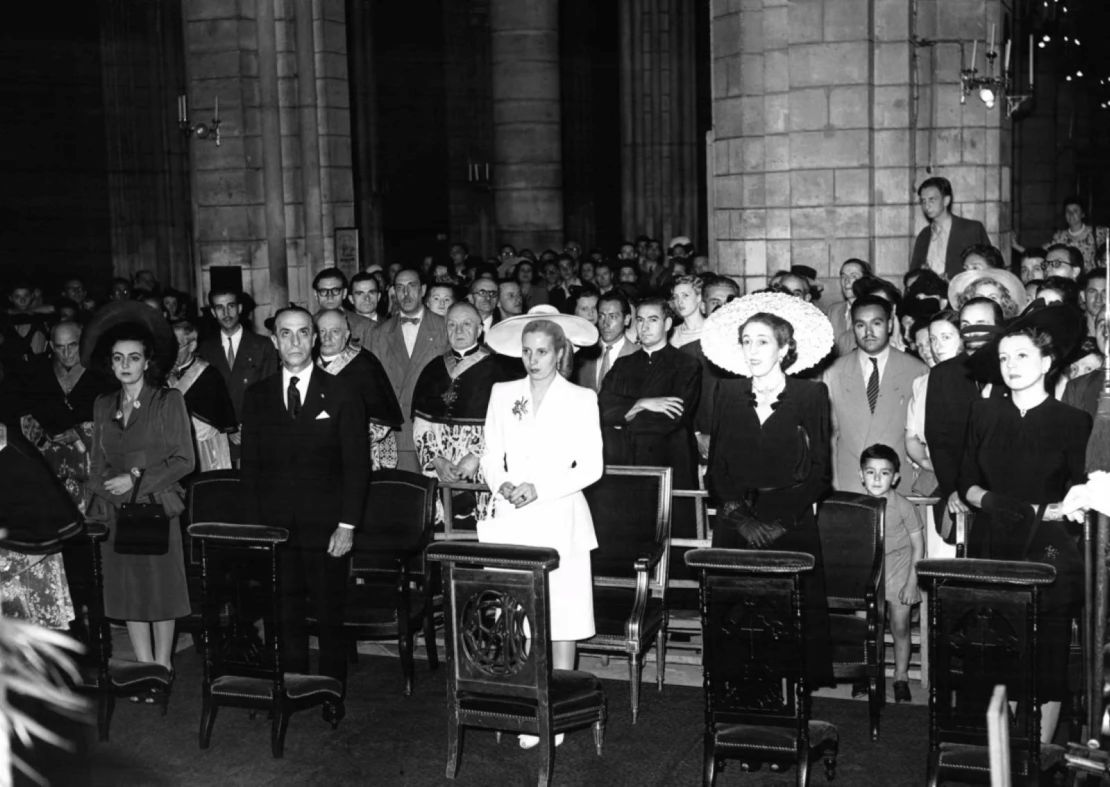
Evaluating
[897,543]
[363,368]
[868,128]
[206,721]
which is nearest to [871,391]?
[897,543]

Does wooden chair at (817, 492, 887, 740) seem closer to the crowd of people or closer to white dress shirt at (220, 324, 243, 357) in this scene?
the crowd of people

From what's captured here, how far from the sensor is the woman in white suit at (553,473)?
20.3ft

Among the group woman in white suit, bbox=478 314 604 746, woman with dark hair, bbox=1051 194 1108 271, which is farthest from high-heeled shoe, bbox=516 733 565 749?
woman with dark hair, bbox=1051 194 1108 271

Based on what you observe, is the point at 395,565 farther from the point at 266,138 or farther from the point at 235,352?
the point at 266,138

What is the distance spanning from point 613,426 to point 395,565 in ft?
5.36

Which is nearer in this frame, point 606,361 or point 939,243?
point 606,361

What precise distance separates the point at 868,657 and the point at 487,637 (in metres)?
1.66

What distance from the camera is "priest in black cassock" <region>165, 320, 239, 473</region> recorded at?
8.44m

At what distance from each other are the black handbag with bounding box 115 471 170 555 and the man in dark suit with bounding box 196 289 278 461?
2.91 m

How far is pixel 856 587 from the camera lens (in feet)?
20.7

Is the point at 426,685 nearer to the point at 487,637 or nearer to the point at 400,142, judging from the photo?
the point at 487,637

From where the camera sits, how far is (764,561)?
5.32 meters

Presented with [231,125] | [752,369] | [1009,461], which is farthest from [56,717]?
[231,125]

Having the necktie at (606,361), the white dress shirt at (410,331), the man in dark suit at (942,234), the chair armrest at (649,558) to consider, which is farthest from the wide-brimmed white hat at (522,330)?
the man in dark suit at (942,234)
